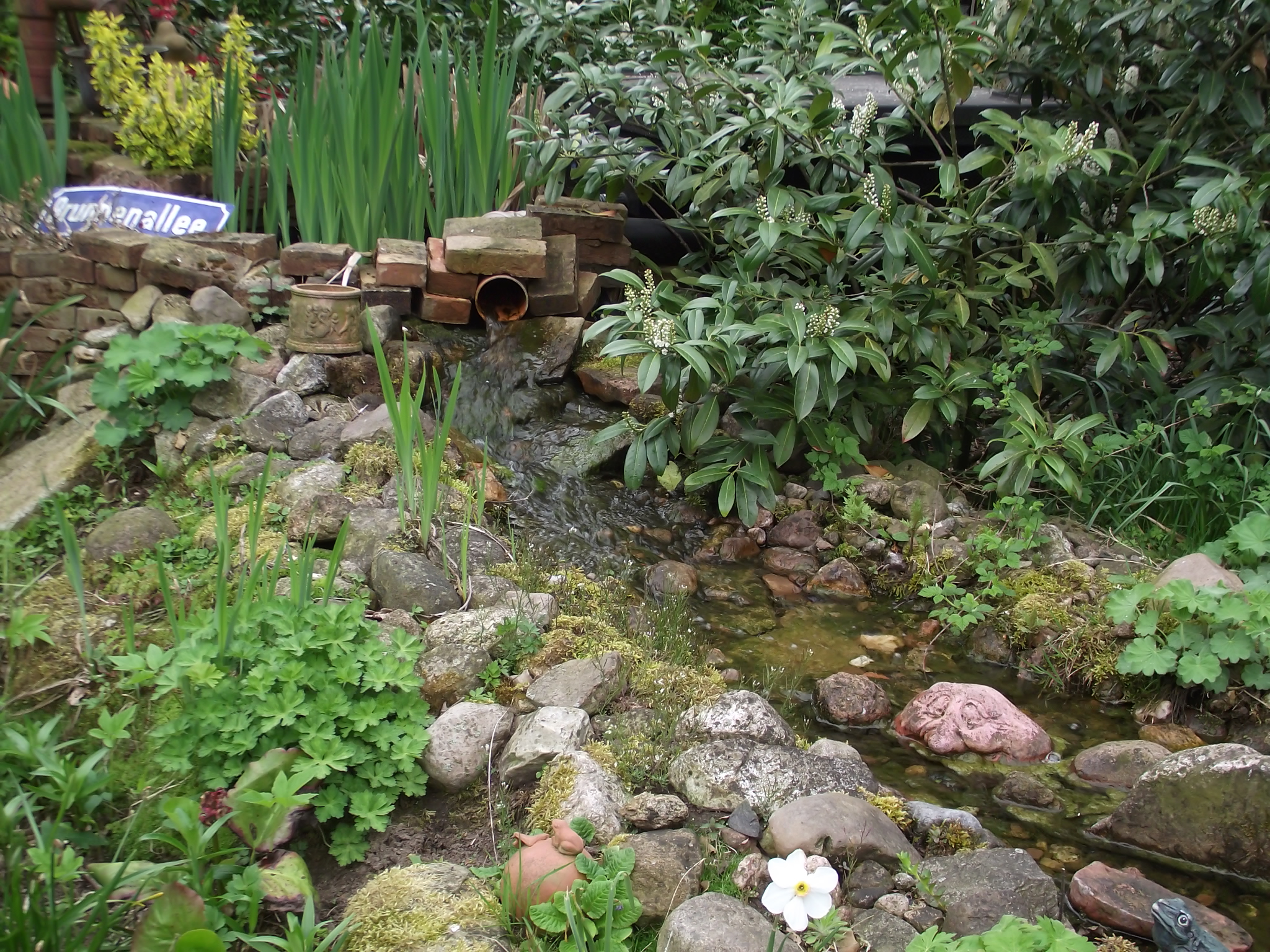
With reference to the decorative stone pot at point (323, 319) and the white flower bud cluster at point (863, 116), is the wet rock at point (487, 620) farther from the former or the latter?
the white flower bud cluster at point (863, 116)

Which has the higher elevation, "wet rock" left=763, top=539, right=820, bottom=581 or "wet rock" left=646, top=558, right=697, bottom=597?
"wet rock" left=646, top=558, right=697, bottom=597

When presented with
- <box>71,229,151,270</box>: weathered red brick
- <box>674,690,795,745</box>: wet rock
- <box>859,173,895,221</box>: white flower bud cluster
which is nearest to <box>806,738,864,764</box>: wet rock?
A: <box>674,690,795,745</box>: wet rock

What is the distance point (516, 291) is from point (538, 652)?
2369mm

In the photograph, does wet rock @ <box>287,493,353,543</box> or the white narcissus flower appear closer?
the white narcissus flower

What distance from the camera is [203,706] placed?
2.09 m

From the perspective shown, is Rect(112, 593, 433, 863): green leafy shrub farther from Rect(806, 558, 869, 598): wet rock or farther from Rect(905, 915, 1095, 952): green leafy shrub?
Rect(806, 558, 869, 598): wet rock

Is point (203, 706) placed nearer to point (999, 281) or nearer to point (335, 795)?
point (335, 795)

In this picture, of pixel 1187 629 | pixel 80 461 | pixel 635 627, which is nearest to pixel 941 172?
pixel 1187 629

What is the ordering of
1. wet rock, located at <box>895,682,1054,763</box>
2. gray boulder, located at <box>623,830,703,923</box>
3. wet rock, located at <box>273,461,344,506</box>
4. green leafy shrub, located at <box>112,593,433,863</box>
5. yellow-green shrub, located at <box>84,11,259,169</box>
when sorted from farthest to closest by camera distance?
yellow-green shrub, located at <box>84,11,259,169</box>, wet rock, located at <box>273,461,344,506</box>, wet rock, located at <box>895,682,1054,763</box>, green leafy shrub, located at <box>112,593,433,863</box>, gray boulder, located at <box>623,830,703,923</box>

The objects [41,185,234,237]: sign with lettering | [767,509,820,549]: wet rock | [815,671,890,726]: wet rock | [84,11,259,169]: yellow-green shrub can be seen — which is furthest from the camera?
[84,11,259,169]: yellow-green shrub

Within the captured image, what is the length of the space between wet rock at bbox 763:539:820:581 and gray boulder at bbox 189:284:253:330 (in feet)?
8.09

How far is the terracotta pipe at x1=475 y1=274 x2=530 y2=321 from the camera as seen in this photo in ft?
15.2

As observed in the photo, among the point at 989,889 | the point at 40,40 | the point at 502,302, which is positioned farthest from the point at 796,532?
the point at 40,40

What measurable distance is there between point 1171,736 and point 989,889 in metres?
1.31
